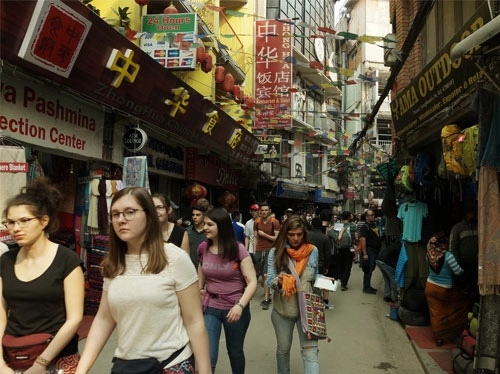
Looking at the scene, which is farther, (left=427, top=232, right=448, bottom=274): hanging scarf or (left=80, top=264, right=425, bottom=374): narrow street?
(left=427, top=232, right=448, bottom=274): hanging scarf

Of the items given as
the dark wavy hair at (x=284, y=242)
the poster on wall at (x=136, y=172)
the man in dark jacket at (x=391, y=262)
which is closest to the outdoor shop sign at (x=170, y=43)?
the poster on wall at (x=136, y=172)

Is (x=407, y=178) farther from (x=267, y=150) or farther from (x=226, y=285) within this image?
(x=267, y=150)

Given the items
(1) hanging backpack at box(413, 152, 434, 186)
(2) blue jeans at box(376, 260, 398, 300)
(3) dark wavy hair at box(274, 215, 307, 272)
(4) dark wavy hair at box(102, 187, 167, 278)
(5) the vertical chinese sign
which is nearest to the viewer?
(4) dark wavy hair at box(102, 187, 167, 278)

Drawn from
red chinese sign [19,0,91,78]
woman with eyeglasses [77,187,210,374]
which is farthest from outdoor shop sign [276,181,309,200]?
woman with eyeglasses [77,187,210,374]

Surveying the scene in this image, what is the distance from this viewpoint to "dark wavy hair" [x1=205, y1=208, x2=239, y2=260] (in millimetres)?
4020

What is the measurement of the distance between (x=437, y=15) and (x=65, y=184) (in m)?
7.28

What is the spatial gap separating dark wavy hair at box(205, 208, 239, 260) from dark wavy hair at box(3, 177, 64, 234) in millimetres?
1451

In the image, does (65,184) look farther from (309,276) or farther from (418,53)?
(418,53)

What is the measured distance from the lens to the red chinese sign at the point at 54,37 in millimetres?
5371

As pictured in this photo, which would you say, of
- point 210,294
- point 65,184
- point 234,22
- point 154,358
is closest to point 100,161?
point 65,184

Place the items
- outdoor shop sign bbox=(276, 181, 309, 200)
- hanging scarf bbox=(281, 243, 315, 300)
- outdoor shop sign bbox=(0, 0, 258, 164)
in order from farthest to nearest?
1. outdoor shop sign bbox=(276, 181, 309, 200)
2. outdoor shop sign bbox=(0, 0, 258, 164)
3. hanging scarf bbox=(281, 243, 315, 300)

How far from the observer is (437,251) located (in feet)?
18.5

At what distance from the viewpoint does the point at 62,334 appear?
8.71 ft

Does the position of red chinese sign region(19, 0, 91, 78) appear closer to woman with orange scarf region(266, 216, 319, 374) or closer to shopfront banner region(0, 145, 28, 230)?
shopfront banner region(0, 145, 28, 230)
